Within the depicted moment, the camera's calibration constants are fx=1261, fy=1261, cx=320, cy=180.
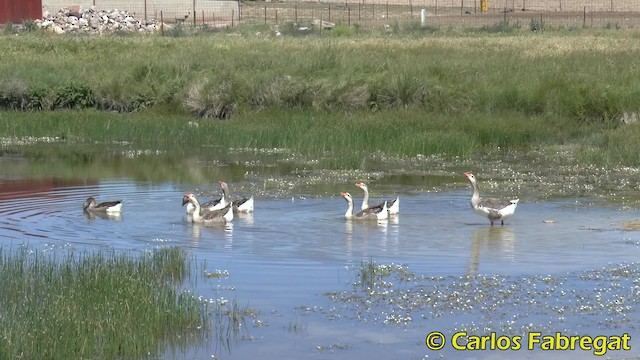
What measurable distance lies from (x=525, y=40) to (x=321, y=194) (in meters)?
31.2

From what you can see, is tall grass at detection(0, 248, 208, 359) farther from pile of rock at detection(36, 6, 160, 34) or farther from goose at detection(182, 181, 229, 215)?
pile of rock at detection(36, 6, 160, 34)

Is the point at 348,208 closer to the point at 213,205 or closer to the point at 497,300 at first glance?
the point at 213,205

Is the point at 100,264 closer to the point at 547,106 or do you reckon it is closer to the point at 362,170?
the point at 362,170

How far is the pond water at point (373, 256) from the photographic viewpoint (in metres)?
12.9

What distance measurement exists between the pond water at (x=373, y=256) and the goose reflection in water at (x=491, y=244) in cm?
3

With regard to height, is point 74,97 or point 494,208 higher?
point 494,208

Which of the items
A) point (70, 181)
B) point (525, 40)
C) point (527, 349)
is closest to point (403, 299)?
point (527, 349)

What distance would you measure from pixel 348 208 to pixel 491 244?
3.68m

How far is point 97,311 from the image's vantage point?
1245 centimetres

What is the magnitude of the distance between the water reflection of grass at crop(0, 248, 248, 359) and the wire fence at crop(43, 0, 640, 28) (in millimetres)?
63900

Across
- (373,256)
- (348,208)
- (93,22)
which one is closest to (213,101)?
(348,208)

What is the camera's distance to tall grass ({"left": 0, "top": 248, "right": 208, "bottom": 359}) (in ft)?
37.6

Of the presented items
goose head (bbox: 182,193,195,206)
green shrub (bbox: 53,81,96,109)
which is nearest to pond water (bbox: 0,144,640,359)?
goose head (bbox: 182,193,195,206)

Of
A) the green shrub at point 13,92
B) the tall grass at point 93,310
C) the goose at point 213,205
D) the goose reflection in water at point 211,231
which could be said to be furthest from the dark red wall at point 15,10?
the tall grass at point 93,310
